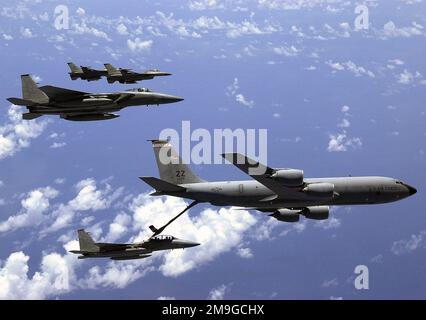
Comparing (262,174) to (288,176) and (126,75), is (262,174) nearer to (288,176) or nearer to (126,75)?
(288,176)

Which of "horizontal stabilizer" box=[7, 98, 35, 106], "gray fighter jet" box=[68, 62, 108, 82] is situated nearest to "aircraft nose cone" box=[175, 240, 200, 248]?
"horizontal stabilizer" box=[7, 98, 35, 106]

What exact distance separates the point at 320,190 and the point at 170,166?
16187 millimetres

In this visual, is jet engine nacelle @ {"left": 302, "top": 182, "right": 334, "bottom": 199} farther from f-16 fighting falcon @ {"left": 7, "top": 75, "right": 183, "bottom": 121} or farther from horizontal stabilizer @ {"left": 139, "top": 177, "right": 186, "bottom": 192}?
f-16 fighting falcon @ {"left": 7, "top": 75, "right": 183, "bottom": 121}

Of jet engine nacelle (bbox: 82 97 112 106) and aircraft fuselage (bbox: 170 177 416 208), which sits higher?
jet engine nacelle (bbox: 82 97 112 106)

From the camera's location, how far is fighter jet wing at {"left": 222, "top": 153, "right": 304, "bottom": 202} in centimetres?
6188

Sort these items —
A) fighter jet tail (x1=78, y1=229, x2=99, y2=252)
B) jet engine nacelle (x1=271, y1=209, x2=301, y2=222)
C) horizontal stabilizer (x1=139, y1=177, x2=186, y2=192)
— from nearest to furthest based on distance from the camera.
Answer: horizontal stabilizer (x1=139, y1=177, x2=186, y2=192)
jet engine nacelle (x1=271, y1=209, x2=301, y2=222)
fighter jet tail (x1=78, y1=229, x2=99, y2=252)

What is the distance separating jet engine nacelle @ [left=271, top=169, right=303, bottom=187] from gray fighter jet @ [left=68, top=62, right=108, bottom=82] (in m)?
33.3

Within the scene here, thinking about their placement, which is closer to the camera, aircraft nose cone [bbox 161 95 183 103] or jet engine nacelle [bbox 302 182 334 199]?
jet engine nacelle [bbox 302 182 334 199]

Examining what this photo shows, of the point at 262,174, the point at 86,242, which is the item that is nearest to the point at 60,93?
the point at 86,242

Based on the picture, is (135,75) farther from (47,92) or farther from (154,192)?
(154,192)
